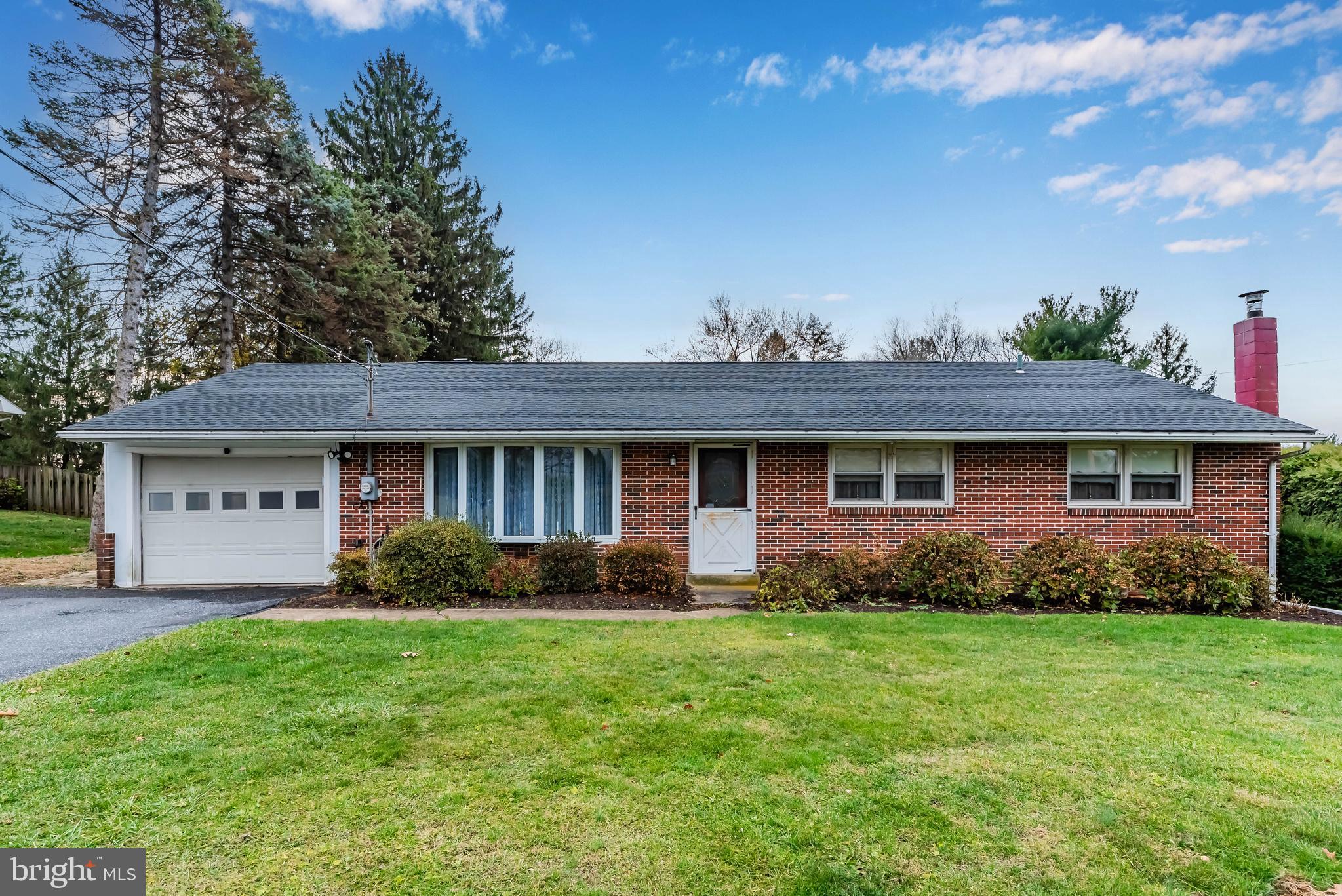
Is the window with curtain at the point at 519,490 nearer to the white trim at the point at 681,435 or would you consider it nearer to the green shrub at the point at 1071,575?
the white trim at the point at 681,435

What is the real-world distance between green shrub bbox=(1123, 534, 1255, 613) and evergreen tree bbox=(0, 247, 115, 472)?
2903 centimetres

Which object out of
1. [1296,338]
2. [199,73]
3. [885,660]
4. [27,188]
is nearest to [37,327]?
[27,188]

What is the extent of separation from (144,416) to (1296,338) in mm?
26043

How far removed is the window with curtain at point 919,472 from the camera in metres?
10.1

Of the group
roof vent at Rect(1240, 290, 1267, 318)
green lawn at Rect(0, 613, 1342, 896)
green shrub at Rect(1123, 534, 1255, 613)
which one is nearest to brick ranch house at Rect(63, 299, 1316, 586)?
green shrub at Rect(1123, 534, 1255, 613)

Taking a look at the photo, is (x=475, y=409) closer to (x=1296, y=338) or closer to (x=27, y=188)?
(x=27, y=188)

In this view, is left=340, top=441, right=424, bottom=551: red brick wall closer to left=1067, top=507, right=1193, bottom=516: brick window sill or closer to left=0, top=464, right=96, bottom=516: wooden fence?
left=1067, top=507, right=1193, bottom=516: brick window sill

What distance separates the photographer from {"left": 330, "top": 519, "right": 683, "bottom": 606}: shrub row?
28.1ft

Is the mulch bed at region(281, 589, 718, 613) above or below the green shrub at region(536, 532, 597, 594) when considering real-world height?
below

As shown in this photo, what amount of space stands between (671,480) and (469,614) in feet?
12.4

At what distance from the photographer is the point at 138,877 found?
264 centimetres

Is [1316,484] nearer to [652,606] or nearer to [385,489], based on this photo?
[652,606]

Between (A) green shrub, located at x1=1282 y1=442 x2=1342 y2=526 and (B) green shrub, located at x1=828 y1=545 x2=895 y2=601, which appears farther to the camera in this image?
(A) green shrub, located at x1=1282 y1=442 x2=1342 y2=526

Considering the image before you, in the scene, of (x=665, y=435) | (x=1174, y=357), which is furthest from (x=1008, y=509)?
(x=1174, y=357)
